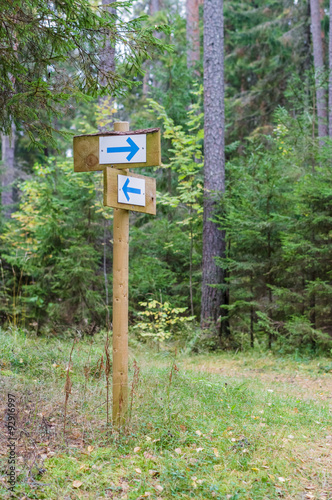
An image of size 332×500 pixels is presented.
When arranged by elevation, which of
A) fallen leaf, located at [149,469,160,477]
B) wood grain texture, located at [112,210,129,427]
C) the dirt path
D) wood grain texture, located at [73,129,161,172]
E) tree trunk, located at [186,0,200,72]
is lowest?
the dirt path

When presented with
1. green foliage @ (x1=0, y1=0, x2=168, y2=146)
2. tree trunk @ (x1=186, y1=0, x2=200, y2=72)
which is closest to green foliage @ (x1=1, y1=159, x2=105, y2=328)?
green foliage @ (x1=0, y1=0, x2=168, y2=146)

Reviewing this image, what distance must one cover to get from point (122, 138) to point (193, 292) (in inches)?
269

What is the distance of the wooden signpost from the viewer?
3.76 m

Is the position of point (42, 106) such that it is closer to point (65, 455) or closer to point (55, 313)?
point (65, 455)

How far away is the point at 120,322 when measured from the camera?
3.81 metres

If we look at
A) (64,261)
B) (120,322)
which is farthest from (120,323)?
(64,261)

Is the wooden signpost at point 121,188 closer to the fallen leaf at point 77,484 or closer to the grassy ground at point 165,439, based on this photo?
the grassy ground at point 165,439

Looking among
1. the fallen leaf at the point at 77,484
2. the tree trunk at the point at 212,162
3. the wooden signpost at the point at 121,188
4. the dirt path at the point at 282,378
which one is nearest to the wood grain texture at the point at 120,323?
the wooden signpost at the point at 121,188

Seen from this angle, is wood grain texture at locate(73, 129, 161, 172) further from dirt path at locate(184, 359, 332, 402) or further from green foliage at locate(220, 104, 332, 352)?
green foliage at locate(220, 104, 332, 352)

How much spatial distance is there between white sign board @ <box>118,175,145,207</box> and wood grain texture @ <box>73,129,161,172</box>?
0.41 ft

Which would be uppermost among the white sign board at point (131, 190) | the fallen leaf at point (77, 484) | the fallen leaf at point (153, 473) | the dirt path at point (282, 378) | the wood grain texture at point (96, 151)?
the wood grain texture at point (96, 151)

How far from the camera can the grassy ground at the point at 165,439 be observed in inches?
116

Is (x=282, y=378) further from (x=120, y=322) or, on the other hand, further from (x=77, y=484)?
(x=77, y=484)

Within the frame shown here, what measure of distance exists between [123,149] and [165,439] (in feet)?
8.02
